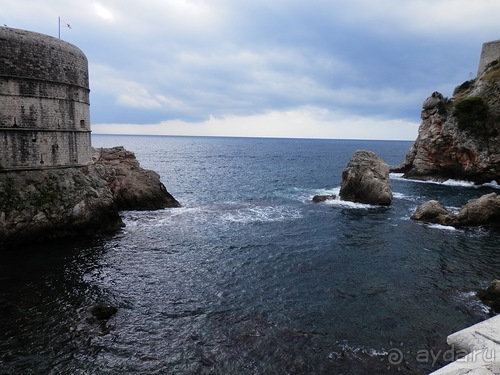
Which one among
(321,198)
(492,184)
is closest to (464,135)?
(492,184)

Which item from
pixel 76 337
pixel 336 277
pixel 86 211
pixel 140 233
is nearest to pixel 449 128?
pixel 336 277

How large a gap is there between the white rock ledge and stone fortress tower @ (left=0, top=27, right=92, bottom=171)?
29.5 metres

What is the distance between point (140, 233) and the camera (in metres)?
29.4

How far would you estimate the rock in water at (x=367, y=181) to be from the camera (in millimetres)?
39781

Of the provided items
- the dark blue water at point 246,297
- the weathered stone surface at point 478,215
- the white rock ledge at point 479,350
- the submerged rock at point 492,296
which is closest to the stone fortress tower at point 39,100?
the dark blue water at point 246,297

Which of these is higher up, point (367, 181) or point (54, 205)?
point (367, 181)

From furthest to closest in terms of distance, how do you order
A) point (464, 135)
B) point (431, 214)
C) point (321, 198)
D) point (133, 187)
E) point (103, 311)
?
point (464, 135) → point (321, 198) → point (133, 187) → point (431, 214) → point (103, 311)

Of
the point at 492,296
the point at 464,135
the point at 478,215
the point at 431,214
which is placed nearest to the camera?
the point at 492,296

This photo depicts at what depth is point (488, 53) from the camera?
5984cm

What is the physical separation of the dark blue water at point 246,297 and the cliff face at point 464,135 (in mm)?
26498

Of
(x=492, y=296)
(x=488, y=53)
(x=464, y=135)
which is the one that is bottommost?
(x=492, y=296)

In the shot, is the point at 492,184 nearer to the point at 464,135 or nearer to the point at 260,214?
the point at 464,135

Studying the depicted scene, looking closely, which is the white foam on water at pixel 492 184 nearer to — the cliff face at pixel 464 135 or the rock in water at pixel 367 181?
the cliff face at pixel 464 135

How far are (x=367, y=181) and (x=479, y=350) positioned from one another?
32.9m
